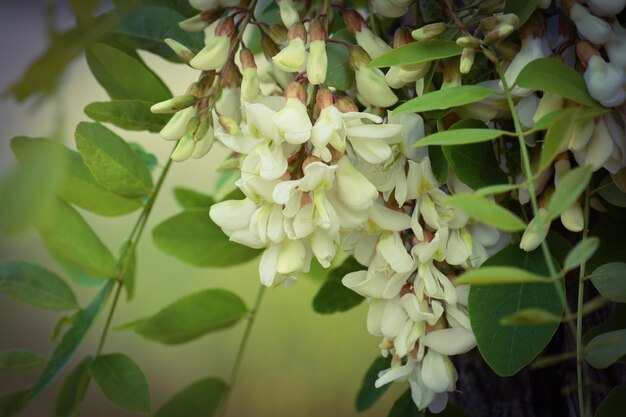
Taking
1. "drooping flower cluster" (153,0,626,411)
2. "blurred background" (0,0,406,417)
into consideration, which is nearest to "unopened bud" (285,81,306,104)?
"drooping flower cluster" (153,0,626,411)

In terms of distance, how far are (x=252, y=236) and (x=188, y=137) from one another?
0.04 meters

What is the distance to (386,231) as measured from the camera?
10.1 inches

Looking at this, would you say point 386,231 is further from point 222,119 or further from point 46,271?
point 46,271

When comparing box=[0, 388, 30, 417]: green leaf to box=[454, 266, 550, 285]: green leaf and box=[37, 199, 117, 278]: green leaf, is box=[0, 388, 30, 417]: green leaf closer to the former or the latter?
box=[37, 199, 117, 278]: green leaf

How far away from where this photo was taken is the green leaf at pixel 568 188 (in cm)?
19

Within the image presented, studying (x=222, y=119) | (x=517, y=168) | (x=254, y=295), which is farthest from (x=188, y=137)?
(x=254, y=295)

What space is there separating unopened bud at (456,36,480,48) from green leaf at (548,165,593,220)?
0.06 metres

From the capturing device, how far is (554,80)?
22cm

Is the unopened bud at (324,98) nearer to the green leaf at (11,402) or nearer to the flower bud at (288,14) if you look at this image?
the flower bud at (288,14)

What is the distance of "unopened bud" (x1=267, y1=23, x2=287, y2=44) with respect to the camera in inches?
11.0

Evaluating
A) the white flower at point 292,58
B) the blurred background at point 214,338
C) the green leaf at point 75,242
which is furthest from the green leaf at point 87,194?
the blurred background at point 214,338

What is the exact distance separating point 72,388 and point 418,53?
23 centimetres

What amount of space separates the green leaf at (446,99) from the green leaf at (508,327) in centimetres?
6

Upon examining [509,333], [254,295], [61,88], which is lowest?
[254,295]
